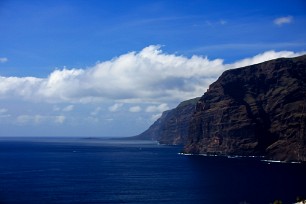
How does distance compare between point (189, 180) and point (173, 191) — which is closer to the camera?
point (173, 191)

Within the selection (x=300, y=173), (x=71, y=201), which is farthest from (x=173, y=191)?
(x=300, y=173)

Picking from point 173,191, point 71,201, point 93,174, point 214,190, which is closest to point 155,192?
point 173,191

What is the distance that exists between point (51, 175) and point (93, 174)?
18135 millimetres

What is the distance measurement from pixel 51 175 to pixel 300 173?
10886 centimetres

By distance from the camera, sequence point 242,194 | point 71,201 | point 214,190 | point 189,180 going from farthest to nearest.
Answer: point 189,180 → point 214,190 → point 242,194 → point 71,201

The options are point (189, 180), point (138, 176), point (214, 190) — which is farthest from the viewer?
point (138, 176)

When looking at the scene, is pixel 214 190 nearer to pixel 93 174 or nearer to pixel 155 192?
pixel 155 192

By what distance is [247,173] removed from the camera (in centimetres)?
19925

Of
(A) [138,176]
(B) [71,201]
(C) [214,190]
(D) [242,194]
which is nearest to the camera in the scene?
(B) [71,201]

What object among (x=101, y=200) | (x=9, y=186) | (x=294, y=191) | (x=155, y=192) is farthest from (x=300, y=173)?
(x=9, y=186)

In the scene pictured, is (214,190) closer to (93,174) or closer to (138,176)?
(138,176)

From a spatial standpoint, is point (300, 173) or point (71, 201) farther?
point (300, 173)

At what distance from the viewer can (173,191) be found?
150m

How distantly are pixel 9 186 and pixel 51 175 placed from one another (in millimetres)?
37608
